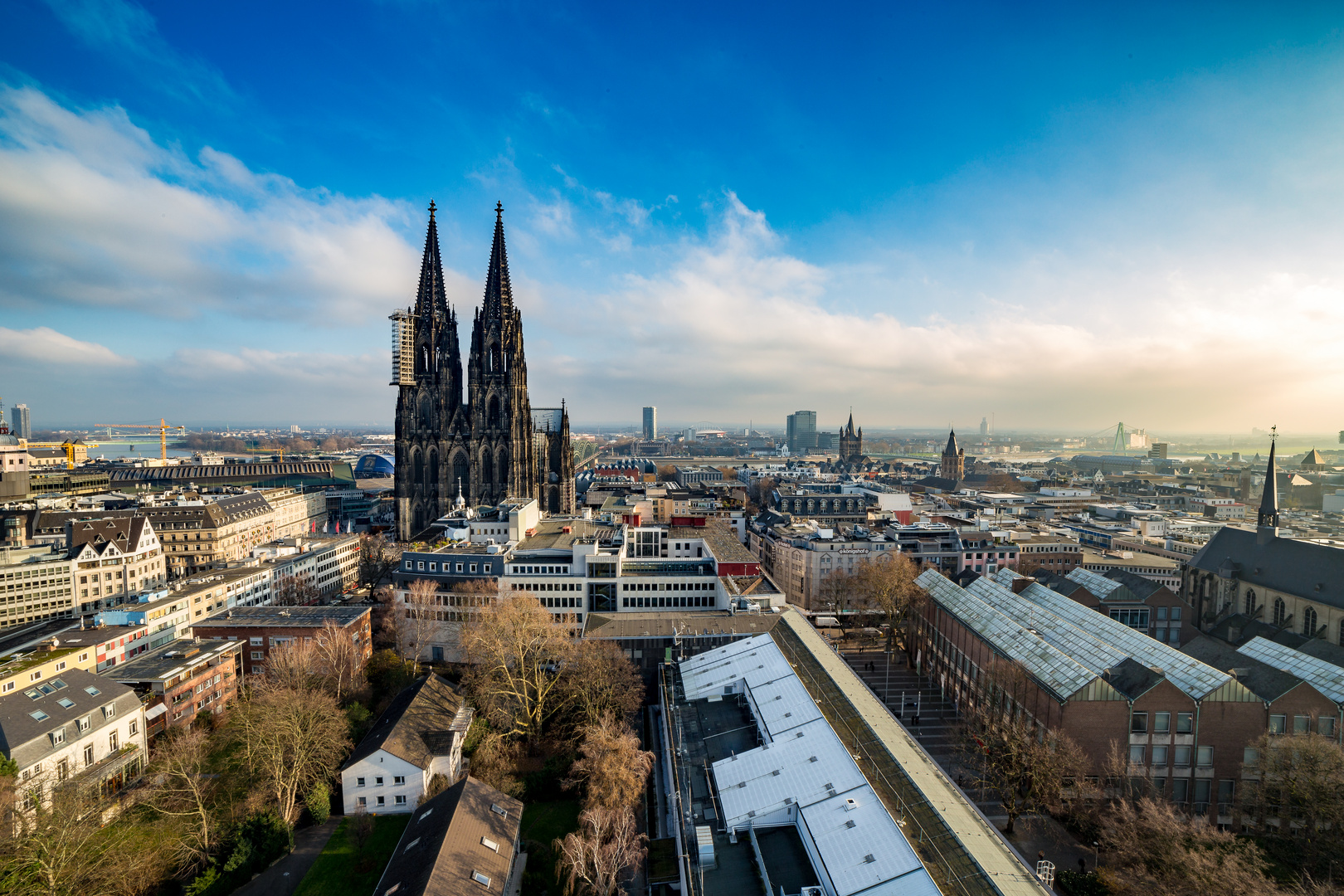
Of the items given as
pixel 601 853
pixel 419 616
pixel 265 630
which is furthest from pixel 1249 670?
pixel 265 630

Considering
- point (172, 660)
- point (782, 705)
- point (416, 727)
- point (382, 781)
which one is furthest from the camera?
point (172, 660)

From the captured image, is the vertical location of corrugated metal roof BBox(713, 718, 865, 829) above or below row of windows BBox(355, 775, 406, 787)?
above

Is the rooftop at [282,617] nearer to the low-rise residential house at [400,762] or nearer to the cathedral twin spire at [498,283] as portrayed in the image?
the low-rise residential house at [400,762]

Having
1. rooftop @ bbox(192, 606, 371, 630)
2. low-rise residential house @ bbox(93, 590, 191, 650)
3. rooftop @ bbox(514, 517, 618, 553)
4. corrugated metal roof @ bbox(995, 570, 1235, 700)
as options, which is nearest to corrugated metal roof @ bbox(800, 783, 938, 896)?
corrugated metal roof @ bbox(995, 570, 1235, 700)

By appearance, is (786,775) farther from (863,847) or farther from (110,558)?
(110,558)

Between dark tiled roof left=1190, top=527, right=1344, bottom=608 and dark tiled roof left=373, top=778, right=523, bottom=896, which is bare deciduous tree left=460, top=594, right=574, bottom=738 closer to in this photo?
dark tiled roof left=373, top=778, right=523, bottom=896

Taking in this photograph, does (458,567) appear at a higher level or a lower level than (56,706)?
higher

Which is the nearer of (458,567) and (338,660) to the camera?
(338,660)
